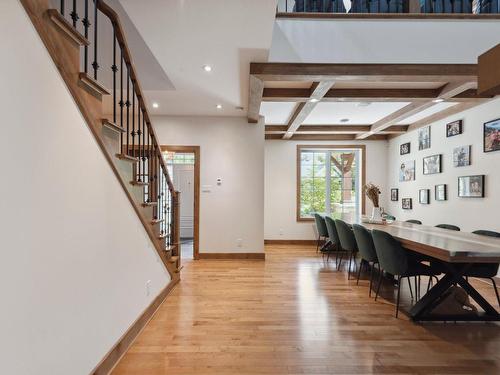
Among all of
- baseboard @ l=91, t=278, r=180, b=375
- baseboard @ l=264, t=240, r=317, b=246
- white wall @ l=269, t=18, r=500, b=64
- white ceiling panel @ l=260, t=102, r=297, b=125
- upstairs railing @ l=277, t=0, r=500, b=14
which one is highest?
upstairs railing @ l=277, t=0, r=500, b=14

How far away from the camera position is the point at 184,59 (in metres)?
3.15

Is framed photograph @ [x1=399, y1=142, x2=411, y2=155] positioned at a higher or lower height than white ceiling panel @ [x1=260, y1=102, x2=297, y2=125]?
lower

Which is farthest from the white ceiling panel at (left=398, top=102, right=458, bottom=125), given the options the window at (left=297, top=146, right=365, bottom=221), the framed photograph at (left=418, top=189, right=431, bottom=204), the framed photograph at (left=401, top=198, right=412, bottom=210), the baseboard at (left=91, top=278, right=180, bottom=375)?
the baseboard at (left=91, top=278, right=180, bottom=375)

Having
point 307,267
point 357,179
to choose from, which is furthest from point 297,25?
point 357,179

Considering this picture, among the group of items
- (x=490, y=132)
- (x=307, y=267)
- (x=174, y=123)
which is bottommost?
(x=307, y=267)

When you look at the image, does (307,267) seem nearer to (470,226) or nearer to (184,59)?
(470,226)

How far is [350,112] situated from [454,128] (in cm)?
169

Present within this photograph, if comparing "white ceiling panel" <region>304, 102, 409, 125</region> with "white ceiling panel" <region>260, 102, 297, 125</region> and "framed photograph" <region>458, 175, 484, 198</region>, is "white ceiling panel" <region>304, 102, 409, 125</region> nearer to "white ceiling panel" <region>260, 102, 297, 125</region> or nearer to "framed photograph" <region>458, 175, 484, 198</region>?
"white ceiling panel" <region>260, 102, 297, 125</region>

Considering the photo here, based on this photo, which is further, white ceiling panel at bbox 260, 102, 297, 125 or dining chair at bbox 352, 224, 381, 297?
white ceiling panel at bbox 260, 102, 297, 125

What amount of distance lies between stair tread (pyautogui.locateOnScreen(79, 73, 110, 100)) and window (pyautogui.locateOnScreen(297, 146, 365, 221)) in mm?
5706

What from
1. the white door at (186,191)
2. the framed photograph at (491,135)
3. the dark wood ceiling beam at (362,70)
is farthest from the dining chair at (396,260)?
the white door at (186,191)

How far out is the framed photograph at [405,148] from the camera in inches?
A: 247

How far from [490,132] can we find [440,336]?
3.13m

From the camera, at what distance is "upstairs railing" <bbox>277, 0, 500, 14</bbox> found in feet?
10.8
